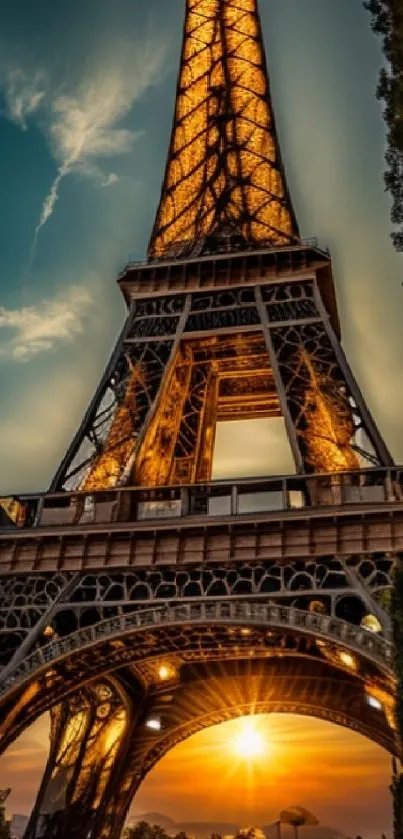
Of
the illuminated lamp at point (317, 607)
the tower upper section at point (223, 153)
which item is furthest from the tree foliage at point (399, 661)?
the tower upper section at point (223, 153)

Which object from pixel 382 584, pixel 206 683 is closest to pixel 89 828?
pixel 206 683

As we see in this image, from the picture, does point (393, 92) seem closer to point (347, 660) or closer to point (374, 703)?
point (347, 660)

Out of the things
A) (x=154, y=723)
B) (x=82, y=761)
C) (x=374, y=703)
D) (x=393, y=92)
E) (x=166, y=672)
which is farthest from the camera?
(x=154, y=723)

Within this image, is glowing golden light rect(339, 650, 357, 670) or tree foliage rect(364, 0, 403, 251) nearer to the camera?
tree foliage rect(364, 0, 403, 251)

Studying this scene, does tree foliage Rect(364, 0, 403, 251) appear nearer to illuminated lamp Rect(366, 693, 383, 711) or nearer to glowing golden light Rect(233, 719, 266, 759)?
illuminated lamp Rect(366, 693, 383, 711)

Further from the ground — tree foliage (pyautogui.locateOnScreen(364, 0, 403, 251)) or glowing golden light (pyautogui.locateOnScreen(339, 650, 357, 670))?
tree foliage (pyautogui.locateOnScreen(364, 0, 403, 251))

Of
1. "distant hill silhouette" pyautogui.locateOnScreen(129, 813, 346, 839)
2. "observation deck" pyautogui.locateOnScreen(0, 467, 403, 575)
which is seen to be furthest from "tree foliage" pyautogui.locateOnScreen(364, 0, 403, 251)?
"distant hill silhouette" pyautogui.locateOnScreen(129, 813, 346, 839)

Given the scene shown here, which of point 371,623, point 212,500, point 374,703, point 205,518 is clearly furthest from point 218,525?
point 374,703
